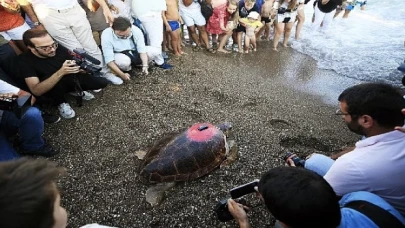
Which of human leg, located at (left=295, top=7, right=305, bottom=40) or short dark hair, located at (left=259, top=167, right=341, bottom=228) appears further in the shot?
human leg, located at (left=295, top=7, right=305, bottom=40)

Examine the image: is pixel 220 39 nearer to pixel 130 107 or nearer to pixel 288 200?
pixel 130 107

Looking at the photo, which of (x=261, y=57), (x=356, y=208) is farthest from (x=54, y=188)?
(x=261, y=57)

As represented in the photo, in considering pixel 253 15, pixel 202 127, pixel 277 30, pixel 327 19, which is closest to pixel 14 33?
pixel 202 127

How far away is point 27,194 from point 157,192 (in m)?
1.42

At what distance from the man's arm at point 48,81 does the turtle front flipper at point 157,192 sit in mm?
1501

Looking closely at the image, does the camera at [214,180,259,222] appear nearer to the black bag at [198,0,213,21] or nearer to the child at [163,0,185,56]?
the child at [163,0,185,56]

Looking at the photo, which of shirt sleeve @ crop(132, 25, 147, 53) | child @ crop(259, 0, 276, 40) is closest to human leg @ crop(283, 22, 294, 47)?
child @ crop(259, 0, 276, 40)

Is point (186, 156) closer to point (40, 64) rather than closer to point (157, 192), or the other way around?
point (157, 192)

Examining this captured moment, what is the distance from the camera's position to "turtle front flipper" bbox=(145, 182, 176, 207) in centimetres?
201

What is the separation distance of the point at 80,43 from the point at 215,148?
2.40 meters

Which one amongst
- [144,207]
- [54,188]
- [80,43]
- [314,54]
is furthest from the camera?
[314,54]

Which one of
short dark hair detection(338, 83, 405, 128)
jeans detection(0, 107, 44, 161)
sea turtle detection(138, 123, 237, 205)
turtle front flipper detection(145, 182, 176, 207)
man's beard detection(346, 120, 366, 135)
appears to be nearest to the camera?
short dark hair detection(338, 83, 405, 128)

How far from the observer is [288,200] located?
1039 mm

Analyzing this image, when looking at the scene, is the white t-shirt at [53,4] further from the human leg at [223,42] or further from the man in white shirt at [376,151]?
the man in white shirt at [376,151]
